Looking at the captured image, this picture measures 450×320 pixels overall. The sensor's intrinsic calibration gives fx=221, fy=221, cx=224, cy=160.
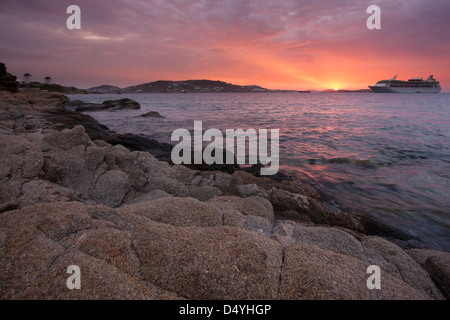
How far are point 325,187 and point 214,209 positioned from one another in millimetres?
6777

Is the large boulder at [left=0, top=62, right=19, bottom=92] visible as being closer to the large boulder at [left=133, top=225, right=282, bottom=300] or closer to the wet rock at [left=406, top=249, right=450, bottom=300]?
the large boulder at [left=133, top=225, right=282, bottom=300]

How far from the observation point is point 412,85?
416ft

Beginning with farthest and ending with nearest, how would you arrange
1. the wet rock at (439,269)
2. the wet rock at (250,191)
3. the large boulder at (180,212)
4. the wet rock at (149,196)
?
the wet rock at (250,191), the wet rock at (149,196), the large boulder at (180,212), the wet rock at (439,269)

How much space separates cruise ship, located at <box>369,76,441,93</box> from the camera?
12581 centimetres

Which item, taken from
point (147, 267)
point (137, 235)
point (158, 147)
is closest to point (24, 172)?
point (137, 235)

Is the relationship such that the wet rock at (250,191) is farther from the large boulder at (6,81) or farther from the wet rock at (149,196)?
the large boulder at (6,81)

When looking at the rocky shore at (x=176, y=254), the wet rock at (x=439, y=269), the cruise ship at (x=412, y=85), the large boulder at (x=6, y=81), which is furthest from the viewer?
the cruise ship at (x=412, y=85)

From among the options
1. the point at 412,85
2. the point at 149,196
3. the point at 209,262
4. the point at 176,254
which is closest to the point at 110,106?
the point at 149,196

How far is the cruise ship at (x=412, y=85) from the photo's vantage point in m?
126

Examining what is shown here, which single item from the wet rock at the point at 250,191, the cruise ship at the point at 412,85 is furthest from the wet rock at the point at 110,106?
the cruise ship at the point at 412,85

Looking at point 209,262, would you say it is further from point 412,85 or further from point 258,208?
point 412,85

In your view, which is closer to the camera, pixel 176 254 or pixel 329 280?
pixel 329 280

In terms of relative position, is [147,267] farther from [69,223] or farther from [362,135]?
[362,135]

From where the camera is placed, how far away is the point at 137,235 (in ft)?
10.7
